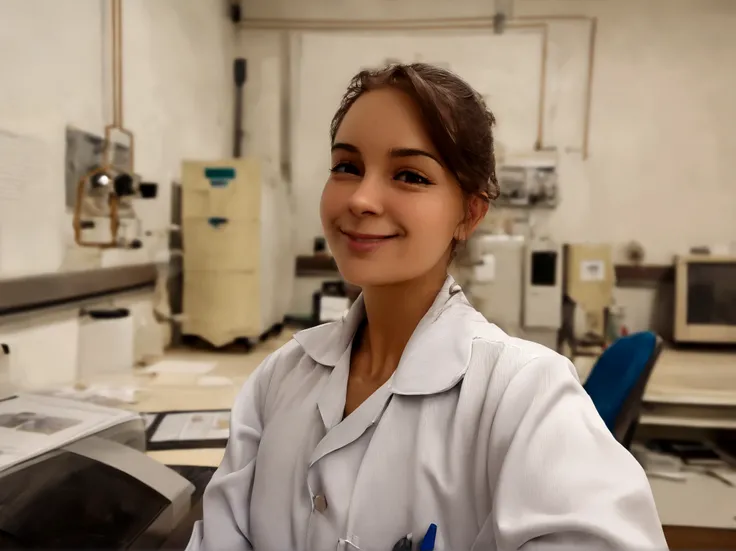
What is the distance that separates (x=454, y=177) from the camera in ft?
2.47

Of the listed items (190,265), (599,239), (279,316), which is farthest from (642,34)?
(190,265)

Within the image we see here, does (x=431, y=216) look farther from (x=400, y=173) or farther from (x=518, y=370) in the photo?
(x=518, y=370)

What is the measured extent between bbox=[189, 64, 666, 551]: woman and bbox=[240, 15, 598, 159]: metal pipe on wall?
2451 millimetres

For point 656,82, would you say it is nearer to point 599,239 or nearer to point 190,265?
point 599,239

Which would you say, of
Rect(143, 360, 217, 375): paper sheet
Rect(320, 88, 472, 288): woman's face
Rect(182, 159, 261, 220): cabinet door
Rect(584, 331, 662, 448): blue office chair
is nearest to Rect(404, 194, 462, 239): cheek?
Rect(320, 88, 472, 288): woman's face

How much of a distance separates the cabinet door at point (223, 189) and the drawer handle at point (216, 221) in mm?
13

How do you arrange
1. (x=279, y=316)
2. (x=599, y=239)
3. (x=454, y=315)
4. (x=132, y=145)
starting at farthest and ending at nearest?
(x=599, y=239) → (x=279, y=316) → (x=132, y=145) → (x=454, y=315)

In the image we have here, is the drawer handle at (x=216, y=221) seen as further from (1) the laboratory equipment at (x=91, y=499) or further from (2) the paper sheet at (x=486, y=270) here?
(1) the laboratory equipment at (x=91, y=499)

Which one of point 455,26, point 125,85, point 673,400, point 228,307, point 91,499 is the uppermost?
point 455,26

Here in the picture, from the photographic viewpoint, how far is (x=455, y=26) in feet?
10.0

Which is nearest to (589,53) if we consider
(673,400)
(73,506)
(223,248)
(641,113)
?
(641,113)

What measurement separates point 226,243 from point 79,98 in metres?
0.84

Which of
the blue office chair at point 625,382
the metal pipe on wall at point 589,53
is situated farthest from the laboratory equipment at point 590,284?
the blue office chair at point 625,382

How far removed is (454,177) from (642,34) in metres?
2.79
